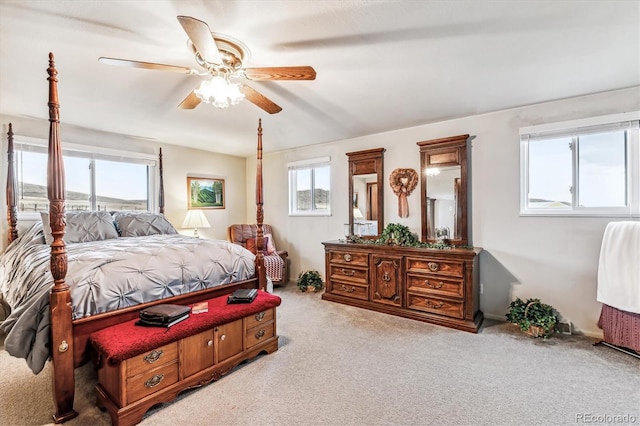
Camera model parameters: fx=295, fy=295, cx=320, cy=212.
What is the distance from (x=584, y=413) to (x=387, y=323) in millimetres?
1722

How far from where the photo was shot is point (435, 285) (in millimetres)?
3307

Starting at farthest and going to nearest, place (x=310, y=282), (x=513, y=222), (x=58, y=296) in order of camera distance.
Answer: (x=310, y=282), (x=513, y=222), (x=58, y=296)

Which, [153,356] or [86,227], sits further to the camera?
[86,227]

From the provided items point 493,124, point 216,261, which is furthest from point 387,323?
point 493,124

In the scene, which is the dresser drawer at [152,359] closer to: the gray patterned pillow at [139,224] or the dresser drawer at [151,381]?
the dresser drawer at [151,381]

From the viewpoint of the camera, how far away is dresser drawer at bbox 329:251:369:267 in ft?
12.7

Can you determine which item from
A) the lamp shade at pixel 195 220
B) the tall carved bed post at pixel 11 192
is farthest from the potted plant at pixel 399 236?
the tall carved bed post at pixel 11 192

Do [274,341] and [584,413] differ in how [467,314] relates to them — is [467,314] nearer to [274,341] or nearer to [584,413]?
[584,413]

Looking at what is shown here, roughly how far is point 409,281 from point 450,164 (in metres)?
1.52

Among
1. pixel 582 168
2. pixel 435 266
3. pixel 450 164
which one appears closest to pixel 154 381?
pixel 435 266

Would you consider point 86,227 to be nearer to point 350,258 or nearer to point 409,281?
point 350,258

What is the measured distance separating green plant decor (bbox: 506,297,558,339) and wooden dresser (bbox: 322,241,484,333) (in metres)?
0.37

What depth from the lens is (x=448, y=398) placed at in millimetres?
1970

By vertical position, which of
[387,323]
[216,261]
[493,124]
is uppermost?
[493,124]
